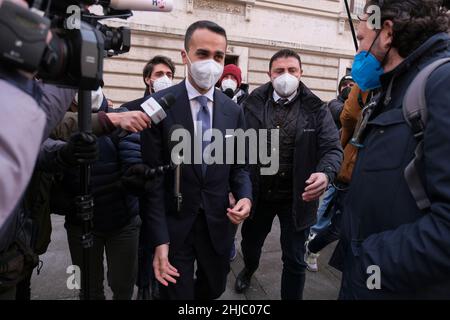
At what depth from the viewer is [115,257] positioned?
2217 mm

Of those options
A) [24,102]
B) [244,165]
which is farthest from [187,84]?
[24,102]

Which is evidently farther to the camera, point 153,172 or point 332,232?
point 332,232

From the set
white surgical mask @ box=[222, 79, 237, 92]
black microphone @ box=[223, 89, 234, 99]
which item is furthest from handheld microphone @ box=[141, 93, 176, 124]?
white surgical mask @ box=[222, 79, 237, 92]

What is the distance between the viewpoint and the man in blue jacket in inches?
39.6

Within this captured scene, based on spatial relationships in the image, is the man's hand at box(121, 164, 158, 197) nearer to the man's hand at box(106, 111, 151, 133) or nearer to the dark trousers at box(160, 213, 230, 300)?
the man's hand at box(106, 111, 151, 133)

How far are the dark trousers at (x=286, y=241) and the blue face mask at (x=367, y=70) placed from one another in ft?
4.24

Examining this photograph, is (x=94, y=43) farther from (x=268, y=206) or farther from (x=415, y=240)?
(x=268, y=206)

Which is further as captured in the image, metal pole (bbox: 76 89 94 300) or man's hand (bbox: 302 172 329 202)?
man's hand (bbox: 302 172 329 202)

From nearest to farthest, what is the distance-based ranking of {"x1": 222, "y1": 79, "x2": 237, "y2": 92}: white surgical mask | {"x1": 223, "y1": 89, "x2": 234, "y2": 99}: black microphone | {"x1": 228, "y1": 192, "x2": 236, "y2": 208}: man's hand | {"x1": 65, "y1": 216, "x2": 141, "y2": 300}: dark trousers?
{"x1": 228, "y1": 192, "x2": 236, "y2": 208}: man's hand, {"x1": 65, "y1": 216, "x2": 141, "y2": 300}: dark trousers, {"x1": 223, "y1": 89, "x2": 234, "y2": 99}: black microphone, {"x1": 222, "y1": 79, "x2": 237, "y2": 92}: white surgical mask

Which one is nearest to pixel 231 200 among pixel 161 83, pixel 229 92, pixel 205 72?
pixel 205 72

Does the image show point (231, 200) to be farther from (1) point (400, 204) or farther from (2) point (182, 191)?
(1) point (400, 204)

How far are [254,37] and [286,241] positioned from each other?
8214 mm

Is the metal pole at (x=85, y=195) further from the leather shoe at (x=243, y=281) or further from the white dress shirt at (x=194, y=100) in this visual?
the leather shoe at (x=243, y=281)

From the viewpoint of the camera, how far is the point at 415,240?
1028 mm
